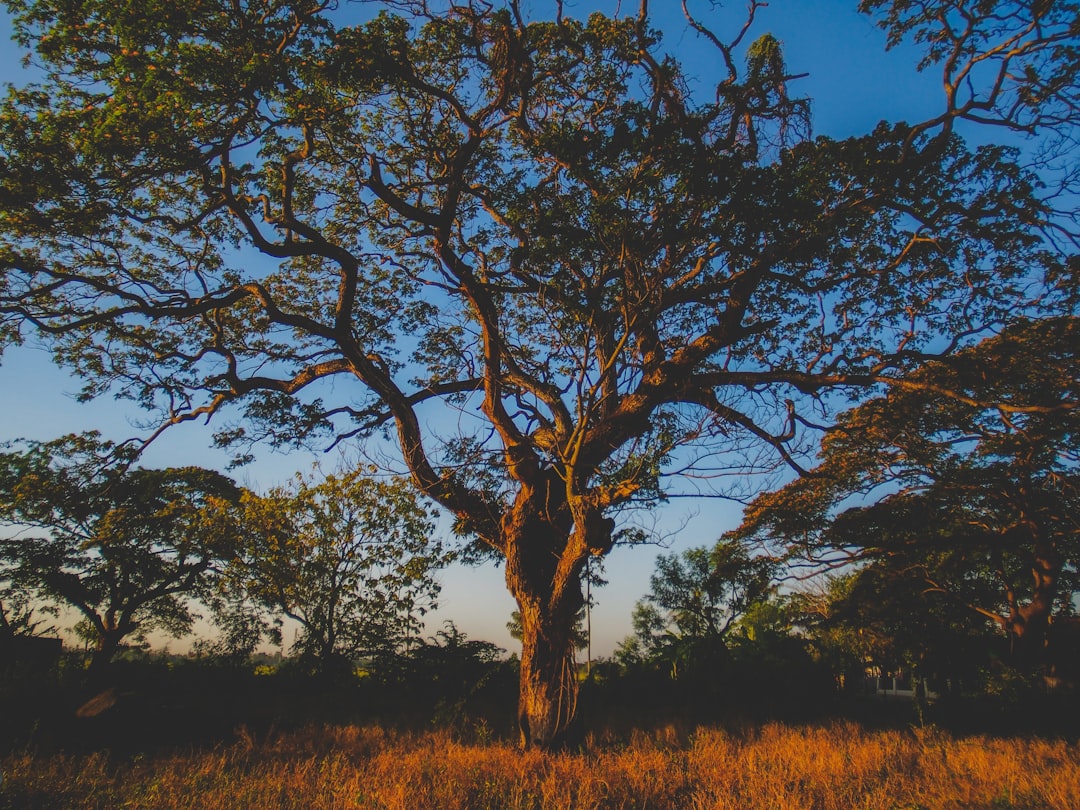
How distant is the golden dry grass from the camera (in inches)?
184

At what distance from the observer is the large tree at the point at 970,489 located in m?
8.40

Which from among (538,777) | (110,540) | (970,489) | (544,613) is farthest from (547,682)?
(110,540)

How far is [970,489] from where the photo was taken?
1185 cm

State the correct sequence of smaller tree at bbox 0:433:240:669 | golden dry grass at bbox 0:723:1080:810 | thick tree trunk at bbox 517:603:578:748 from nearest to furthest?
golden dry grass at bbox 0:723:1080:810, thick tree trunk at bbox 517:603:578:748, smaller tree at bbox 0:433:240:669

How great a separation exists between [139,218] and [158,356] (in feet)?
9.26

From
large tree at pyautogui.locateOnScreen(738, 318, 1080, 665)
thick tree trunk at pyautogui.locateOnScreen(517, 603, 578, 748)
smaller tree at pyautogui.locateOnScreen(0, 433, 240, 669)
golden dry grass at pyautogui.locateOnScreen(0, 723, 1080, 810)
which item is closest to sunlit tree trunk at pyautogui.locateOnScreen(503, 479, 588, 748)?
thick tree trunk at pyautogui.locateOnScreen(517, 603, 578, 748)

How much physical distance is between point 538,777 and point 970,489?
1135 cm

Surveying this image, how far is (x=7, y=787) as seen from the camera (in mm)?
4680

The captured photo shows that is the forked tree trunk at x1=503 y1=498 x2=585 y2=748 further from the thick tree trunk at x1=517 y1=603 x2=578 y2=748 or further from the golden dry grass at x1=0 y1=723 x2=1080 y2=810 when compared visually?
the golden dry grass at x1=0 y1=723 x2=1080 y2=810

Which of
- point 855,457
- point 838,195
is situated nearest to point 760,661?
point 855,457

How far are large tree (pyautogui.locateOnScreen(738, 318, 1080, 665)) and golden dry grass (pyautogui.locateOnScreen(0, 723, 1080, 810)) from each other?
4.11 metres

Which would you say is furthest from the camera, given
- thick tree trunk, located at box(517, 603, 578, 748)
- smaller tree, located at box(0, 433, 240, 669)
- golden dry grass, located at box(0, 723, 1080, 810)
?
smaller tree, located at box(0, 433, 240, 669)

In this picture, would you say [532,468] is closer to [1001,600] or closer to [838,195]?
[838,195]

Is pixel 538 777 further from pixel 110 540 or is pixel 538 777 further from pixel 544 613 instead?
pixel 110 540
